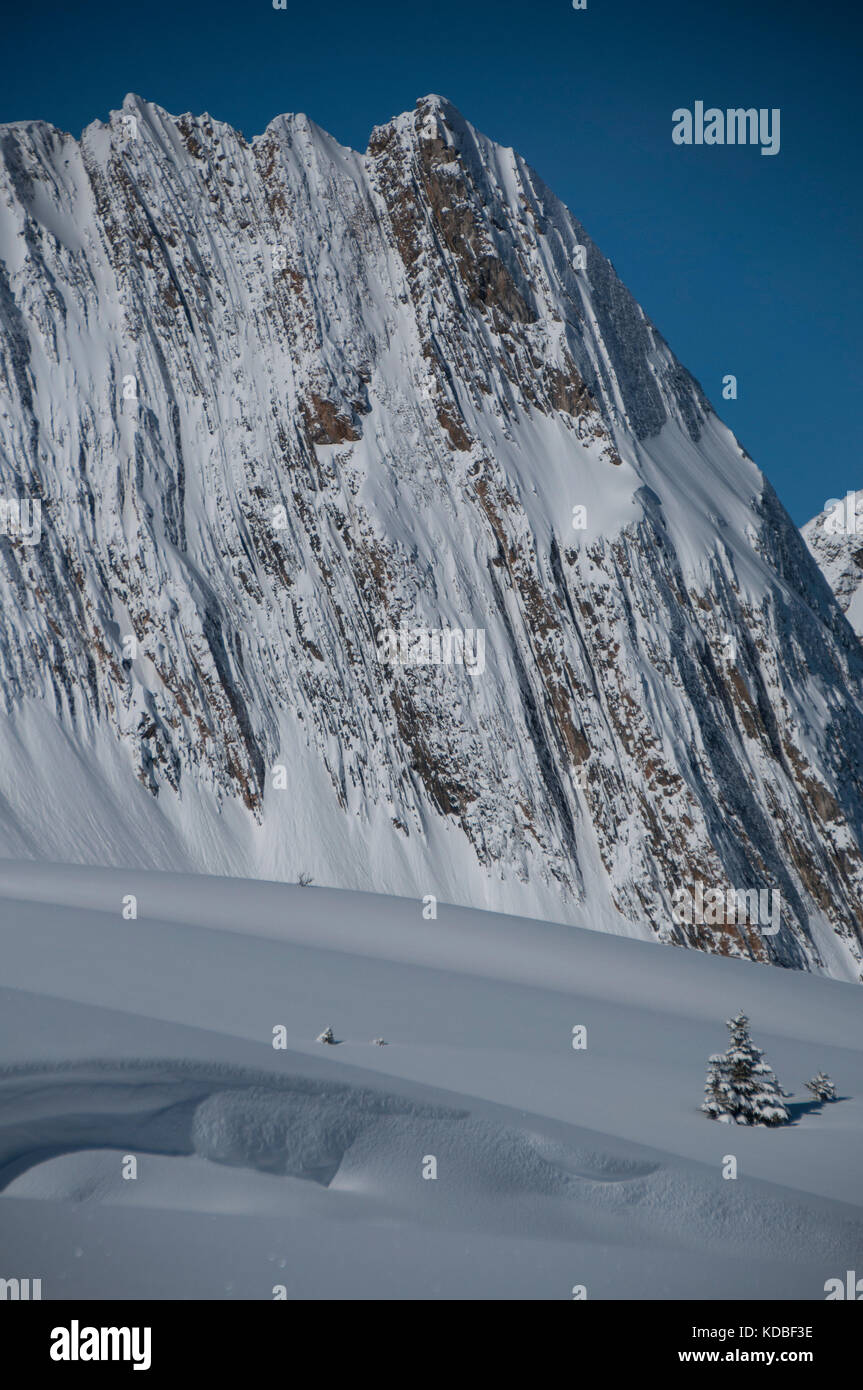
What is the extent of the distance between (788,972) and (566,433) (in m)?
37.1

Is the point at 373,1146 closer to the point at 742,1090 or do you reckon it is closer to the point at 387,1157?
the point at 387,1157

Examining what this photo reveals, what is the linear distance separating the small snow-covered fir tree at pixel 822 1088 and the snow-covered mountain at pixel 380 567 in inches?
1167

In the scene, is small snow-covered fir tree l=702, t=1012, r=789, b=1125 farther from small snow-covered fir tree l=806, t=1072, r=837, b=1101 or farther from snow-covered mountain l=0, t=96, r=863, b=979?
snow-covered mountain l=0, t=96, r=863, b=979

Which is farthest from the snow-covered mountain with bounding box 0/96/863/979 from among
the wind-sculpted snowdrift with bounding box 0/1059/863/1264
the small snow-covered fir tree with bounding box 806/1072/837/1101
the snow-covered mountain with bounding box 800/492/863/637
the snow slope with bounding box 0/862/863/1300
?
the snow-covered mountain with bounding box 800/492/863/637

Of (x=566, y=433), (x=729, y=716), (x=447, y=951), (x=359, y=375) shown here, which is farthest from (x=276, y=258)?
(x=447, y=951)

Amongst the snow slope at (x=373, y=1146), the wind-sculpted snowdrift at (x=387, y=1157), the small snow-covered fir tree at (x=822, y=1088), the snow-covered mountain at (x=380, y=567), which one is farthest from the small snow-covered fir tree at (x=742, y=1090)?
the snow-covered mountain at (x=380, y=567)

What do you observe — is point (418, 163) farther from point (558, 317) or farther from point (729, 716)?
point (729, 716)

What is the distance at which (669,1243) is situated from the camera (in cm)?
539

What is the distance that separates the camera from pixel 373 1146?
234 inches

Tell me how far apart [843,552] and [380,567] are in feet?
200

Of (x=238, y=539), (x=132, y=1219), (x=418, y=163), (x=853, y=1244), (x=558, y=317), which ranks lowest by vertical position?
(x=853, y=1244)

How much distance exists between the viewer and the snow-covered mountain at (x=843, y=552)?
83.1 metres

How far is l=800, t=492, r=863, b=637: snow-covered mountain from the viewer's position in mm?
83125

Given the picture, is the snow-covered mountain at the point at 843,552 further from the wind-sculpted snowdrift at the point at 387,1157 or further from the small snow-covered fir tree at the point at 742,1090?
the wind-sculpted snowdrift at the point at 387,1157
